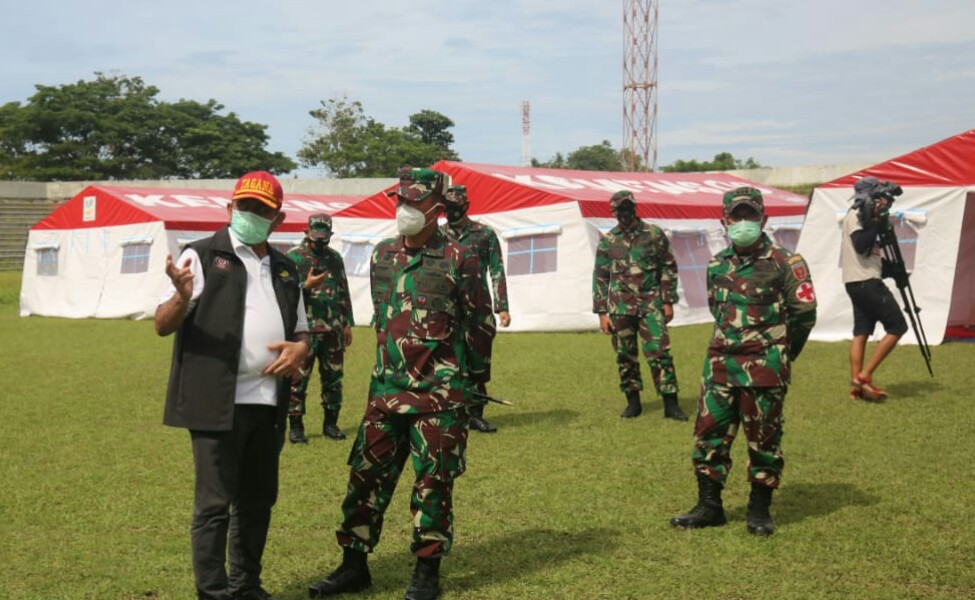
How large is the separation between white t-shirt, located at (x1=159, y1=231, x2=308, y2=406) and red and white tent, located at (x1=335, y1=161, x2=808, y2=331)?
14605mm

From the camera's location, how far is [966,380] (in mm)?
11188

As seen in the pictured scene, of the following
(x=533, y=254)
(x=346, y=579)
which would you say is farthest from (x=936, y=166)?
(x=346, y=579)

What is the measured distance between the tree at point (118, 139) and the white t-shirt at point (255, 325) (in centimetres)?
5688

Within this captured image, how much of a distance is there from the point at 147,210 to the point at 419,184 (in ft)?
73.3

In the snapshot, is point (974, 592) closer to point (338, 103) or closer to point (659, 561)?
point (659, 561)

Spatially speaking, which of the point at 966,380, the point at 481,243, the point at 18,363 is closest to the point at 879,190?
the point at 966,380

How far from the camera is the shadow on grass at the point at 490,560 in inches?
187

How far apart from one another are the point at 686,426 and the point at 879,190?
128 inches

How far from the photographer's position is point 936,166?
48.4 ft

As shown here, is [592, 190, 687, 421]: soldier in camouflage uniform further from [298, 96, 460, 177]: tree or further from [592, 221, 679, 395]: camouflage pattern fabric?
[298, 96, 460, 177]: tree

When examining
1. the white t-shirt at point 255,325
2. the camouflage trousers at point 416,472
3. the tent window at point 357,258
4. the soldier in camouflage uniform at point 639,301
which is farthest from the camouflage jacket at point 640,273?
the tent window at point 357,258

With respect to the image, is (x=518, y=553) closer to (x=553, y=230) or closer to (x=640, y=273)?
(x=640, y=273)

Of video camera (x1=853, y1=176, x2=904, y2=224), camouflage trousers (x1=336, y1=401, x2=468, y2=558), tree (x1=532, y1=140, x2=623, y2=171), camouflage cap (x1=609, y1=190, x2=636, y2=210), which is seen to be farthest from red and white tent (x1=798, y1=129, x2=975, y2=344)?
tree (x1=532, y1=140, x2=623, y2=171)

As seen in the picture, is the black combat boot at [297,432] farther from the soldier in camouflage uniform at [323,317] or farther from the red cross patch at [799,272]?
the red cross patch at [799,272]
